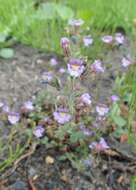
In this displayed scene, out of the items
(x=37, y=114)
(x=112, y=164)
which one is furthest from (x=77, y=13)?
(x=112, y=164)

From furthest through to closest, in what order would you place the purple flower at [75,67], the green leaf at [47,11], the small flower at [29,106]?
the green leaf at [47,11] → the small flower at [29,106] → the purple flower at [75,67]

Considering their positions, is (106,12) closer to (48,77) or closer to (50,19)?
(50,19)

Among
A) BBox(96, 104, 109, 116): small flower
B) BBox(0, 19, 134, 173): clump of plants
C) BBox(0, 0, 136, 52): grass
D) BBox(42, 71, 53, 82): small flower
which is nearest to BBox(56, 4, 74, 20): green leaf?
BBox(0, 0, 136, 52): grass

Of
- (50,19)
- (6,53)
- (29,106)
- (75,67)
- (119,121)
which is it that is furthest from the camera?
(50,19)

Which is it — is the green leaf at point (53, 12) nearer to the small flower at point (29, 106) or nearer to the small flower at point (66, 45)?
the small flower at point (29, 106)

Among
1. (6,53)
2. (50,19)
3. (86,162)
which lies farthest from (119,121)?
(50,19)

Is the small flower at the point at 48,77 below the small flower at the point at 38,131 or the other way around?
the other way around

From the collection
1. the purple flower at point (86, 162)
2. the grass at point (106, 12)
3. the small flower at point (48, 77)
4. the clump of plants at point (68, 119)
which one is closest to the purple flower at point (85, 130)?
the clump of plants at point (68, 119)
